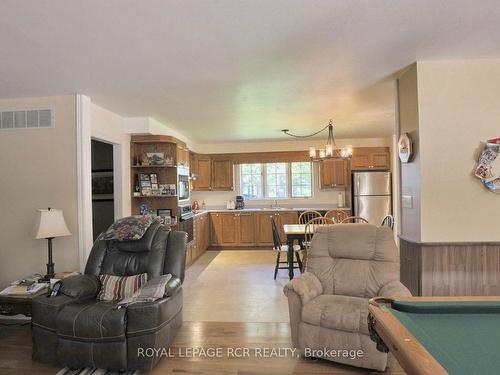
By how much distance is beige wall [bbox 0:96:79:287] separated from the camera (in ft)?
11.9

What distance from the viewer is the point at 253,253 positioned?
676 centimetres

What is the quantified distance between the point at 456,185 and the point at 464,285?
87 centimetres

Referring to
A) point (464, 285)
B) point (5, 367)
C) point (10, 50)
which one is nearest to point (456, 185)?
point (464, 285)

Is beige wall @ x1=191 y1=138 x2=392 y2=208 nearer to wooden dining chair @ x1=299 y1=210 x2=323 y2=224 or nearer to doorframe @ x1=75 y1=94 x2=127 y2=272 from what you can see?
wooden dining chair @ x1=299 y1=210 x2=323 y2=224

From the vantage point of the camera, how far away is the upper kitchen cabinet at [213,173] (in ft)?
24.7

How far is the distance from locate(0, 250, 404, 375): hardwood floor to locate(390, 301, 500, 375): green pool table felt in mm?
1057

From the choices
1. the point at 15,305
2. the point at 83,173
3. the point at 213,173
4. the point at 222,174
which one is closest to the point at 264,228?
the point at 222,174

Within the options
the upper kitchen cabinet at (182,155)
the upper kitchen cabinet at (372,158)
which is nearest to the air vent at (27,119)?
the upper kitchen cabinet at (182,155)

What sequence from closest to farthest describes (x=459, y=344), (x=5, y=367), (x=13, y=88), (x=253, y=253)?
(x=459, y=344) → (x=5, y=367) → (x=13, y=88) → (x=253, y=253)

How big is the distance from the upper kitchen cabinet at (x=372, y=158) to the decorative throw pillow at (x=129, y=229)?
5.10 m

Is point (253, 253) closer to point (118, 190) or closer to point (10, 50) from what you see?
point (118, 190)

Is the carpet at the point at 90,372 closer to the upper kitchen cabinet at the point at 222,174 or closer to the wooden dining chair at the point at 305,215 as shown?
the wooden dining chair at the point at 305,215

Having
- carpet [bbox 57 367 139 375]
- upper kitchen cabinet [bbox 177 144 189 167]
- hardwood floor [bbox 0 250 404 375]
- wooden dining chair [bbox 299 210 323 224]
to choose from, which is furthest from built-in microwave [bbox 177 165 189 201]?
carpet [bbox 57 367 139 375]

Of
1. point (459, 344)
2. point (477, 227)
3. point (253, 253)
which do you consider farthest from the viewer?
point (253, 253)
